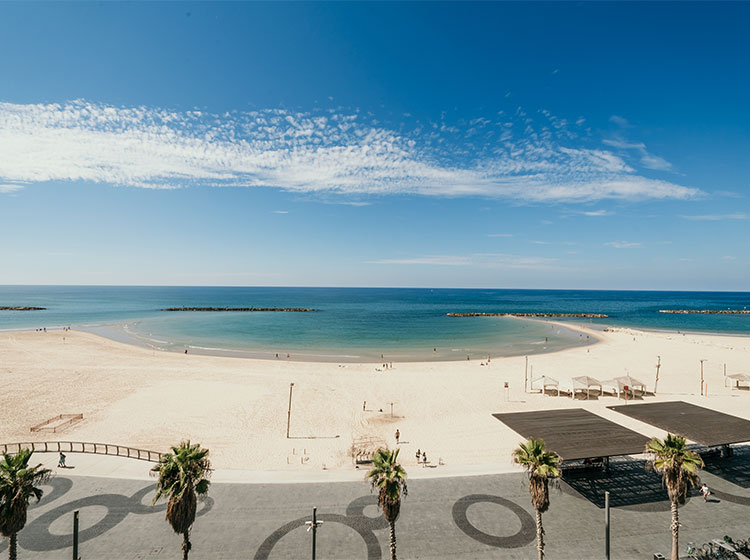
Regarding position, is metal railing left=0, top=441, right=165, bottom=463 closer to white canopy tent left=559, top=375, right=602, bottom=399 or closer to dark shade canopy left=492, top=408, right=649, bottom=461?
dark shade canopy left=492, top=408, right=649, bottom=461

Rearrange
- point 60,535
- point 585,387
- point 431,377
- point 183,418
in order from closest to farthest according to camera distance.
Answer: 1. point 60,535
2. point 183,418
3. point 585,387
4. point 431,377

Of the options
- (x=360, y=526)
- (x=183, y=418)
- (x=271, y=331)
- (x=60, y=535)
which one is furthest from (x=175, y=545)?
(x=271, y=331)

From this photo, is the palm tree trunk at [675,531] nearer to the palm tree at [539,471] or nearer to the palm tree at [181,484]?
the palm tree at [539,471]

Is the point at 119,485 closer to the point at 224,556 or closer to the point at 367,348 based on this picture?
the point at 224,556

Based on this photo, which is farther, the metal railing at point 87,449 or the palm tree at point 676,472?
the metal railing at point 87,449

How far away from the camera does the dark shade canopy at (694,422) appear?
21795mm

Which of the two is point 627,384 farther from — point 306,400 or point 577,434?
point 306,400

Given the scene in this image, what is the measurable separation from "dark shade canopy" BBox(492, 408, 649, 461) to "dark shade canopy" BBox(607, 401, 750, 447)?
2.93 m

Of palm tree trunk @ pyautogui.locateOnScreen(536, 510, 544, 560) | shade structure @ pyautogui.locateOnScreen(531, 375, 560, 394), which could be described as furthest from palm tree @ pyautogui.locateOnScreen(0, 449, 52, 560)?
shade structure @ pyautogui.locateOnScreen(531, 375, 560, 394)

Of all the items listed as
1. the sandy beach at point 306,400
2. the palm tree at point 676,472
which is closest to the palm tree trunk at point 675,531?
the palm tree at point 676,472

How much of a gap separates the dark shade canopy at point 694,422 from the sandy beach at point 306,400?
3045mm

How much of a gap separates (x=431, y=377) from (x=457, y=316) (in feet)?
338

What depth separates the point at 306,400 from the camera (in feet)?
126

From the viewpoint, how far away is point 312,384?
44.5 metres
